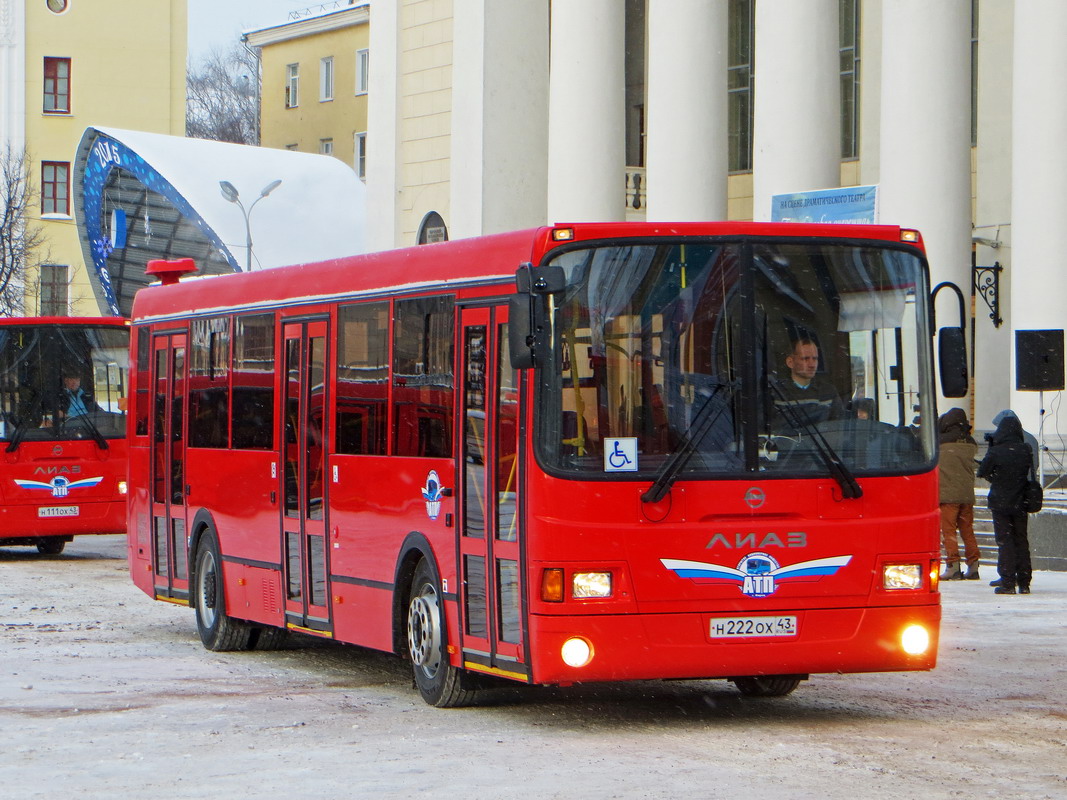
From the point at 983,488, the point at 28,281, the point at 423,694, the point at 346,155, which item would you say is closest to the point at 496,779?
the point at 423,694

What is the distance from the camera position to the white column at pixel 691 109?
1216 inches

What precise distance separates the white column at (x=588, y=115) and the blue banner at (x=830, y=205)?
15.2 feet

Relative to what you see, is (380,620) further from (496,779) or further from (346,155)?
(346,155)

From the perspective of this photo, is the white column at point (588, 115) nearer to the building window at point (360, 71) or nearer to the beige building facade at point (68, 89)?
the beige building facade at point (68, 89)

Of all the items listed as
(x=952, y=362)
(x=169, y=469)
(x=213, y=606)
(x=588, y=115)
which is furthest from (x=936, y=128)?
(x=952, y=362)

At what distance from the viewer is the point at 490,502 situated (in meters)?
10.6

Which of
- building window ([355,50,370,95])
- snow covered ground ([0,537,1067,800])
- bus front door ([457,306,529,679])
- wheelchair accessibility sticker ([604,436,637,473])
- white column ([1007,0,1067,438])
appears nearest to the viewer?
snow covered ground ([0,537,1067,800])

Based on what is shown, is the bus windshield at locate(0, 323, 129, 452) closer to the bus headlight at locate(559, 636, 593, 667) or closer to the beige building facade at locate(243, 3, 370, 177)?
the bus headlight at locate(559, 636, 593, 667)

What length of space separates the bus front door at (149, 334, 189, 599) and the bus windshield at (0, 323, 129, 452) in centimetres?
834

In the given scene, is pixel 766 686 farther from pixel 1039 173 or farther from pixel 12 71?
pixel 12 71

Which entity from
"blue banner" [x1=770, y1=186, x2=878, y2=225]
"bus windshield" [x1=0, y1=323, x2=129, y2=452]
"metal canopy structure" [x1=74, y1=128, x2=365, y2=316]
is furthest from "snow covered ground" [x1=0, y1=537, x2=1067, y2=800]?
"metal canopy structure" [x1=74, y1=128, x2=365, y2=316]

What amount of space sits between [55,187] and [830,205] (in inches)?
2055

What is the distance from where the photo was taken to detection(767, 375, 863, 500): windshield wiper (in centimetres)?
1027

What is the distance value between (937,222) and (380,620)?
56.7ft
